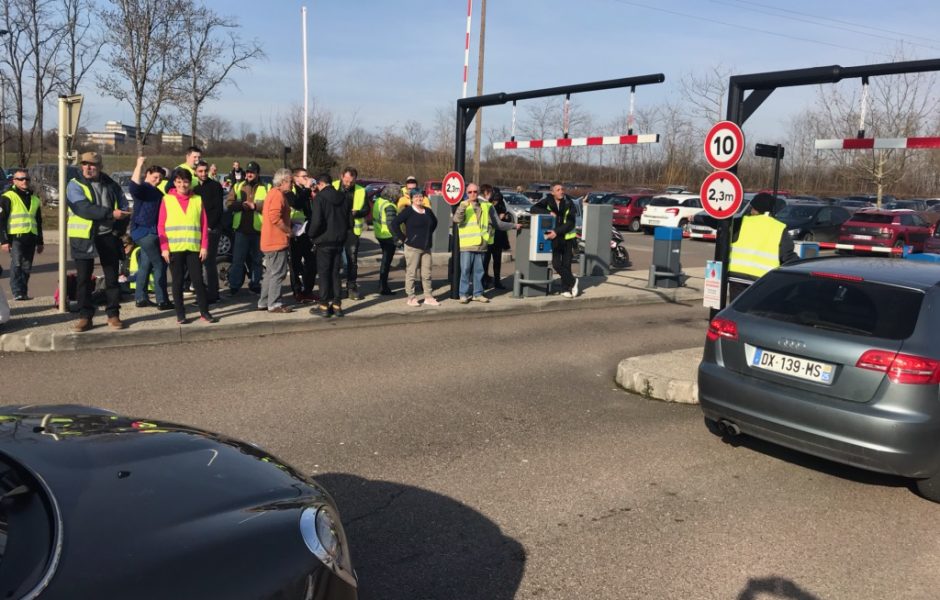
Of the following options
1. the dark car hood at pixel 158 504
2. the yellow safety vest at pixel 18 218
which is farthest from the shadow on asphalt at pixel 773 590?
the yellow safety vest at pixel 18 218

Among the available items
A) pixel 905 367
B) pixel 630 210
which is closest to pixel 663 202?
pixel 630 210

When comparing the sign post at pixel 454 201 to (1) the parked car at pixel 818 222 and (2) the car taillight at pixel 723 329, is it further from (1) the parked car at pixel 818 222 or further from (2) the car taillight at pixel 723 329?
(1) the parked car at pixel 818 222

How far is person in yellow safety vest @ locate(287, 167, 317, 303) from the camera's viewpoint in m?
11.1

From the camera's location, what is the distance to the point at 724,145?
8.45 metres

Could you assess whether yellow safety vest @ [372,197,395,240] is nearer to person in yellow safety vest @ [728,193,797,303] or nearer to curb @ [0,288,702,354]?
curb @ [0,288,702,354]

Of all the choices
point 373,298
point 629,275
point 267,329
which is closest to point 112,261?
point 267,329

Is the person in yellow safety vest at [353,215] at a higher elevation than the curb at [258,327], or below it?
higher

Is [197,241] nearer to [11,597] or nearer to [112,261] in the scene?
[112,261]

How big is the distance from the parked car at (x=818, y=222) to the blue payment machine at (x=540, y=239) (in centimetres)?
1529

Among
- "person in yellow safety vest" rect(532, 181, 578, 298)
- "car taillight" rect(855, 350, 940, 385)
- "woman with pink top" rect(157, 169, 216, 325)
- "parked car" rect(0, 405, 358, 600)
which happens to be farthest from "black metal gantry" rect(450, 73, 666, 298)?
"parked car" rect(0, 405, 358, 600)

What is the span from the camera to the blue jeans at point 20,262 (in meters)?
10.3

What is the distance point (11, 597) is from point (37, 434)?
3.42 feet

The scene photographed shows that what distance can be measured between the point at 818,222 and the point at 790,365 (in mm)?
Answer: 21898

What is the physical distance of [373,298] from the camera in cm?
1167
